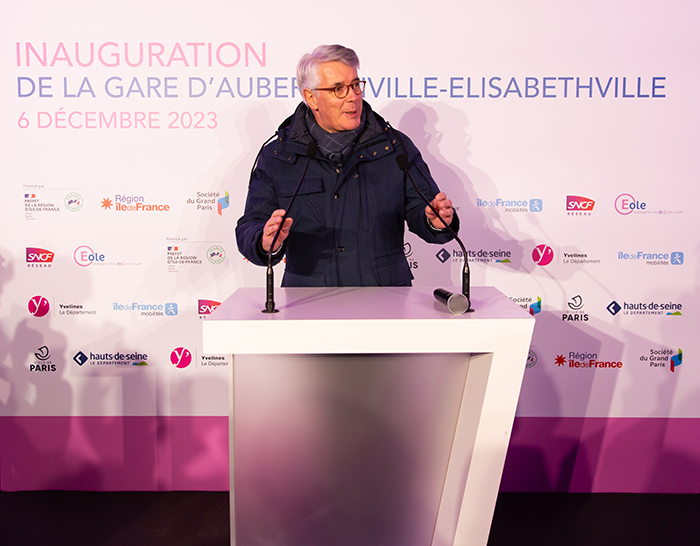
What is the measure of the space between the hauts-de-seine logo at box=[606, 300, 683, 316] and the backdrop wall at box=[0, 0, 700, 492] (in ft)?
0.03

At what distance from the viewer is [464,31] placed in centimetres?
260

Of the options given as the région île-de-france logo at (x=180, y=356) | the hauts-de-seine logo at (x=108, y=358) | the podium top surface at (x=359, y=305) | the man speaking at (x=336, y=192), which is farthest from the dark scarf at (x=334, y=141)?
the hauts-de-seine logo at (x=108, y=358)

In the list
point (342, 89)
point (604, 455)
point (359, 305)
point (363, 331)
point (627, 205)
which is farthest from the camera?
point (604, 455)

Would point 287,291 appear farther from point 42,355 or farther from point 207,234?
point 42,355

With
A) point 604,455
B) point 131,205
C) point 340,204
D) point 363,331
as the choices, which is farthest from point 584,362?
point 131,205

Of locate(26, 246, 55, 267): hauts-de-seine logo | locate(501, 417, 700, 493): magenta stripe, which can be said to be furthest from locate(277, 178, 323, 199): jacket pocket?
locate(501, 417, 700, 493): magenta stripe

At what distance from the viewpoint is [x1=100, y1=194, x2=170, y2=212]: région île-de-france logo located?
269 centimetres

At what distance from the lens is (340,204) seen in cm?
193

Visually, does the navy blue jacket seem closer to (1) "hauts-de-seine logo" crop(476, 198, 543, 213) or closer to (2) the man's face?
(2) the man's face

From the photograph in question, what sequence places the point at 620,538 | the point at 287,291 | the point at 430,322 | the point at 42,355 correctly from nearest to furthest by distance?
the point at 430,322
the point at 287,291
the point at 620,538
the point at 42,355

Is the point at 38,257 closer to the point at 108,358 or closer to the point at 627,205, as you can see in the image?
the point at 108,358

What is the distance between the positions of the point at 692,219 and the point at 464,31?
58.1 inches

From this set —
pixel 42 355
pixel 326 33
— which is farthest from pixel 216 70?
pixel 42 355

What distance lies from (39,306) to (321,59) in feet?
6.46
